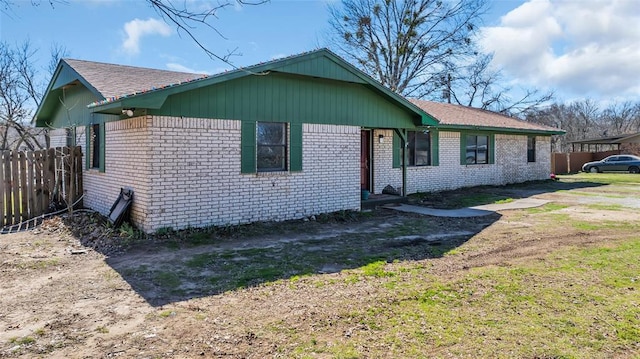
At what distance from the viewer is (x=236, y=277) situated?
19.0ft

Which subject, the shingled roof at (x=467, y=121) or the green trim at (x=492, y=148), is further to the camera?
the green trim at (x=492, y=148)

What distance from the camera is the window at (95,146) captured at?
10.9 m

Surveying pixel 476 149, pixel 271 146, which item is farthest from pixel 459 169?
pixel 271 146

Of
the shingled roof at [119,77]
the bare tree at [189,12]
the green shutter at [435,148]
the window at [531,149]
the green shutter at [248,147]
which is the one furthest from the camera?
the window at [531,149]

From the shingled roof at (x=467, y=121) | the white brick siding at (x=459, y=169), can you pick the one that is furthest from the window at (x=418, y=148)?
the shingled roof at (x=467, y=121)

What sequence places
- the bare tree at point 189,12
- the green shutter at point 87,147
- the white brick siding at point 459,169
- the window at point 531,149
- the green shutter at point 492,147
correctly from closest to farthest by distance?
the bare tree at point 189,12 → the green shutter at point 87,147 → the white brick siding at point 459,169 → the green shutter at point 492,147 → the window at point 531,149

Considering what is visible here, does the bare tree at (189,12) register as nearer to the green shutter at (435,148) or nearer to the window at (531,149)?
the green shutter at (435,148)

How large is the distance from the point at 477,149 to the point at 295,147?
1062cm

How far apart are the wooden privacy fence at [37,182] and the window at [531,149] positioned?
18.8 meters

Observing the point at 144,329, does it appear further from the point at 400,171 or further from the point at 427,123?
the point at 400,171

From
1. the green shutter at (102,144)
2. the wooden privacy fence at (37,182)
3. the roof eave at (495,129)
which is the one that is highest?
the roof eave at (495,129)

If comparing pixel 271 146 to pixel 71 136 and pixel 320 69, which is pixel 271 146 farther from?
pixel 71 136

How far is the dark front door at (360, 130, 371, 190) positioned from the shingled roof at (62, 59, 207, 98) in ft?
18.4

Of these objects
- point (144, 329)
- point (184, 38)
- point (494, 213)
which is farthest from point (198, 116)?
point (494, 213)
